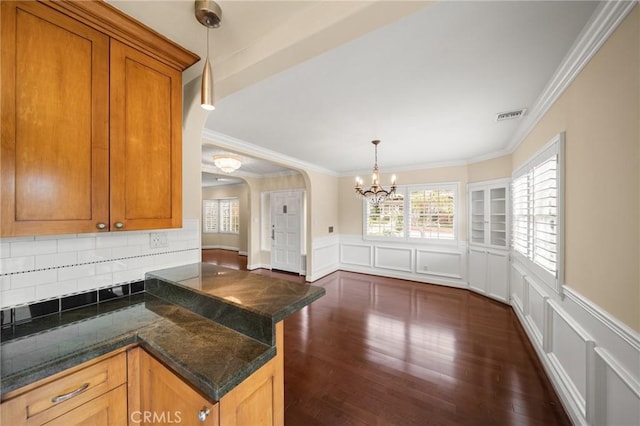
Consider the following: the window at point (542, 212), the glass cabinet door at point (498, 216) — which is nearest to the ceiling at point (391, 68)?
the window at point (542, 212)

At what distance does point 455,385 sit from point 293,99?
294 cm

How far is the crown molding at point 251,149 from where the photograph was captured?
311cm

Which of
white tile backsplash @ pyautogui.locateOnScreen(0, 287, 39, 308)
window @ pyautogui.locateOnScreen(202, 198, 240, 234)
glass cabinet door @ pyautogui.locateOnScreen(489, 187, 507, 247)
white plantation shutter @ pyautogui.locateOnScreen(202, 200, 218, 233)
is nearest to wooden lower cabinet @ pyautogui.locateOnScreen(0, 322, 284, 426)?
white tile backsplash @ pyautogui.locateOnScreen(0, 287, 39, 308)

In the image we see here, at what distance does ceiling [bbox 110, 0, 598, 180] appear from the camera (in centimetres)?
120

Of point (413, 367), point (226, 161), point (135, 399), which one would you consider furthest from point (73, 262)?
point (413, 367)

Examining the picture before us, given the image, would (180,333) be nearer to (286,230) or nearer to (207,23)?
(207,23)

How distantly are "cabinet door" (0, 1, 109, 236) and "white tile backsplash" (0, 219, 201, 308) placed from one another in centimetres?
39

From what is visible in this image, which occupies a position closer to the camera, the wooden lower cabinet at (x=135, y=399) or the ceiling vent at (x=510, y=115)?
the wooden lower cabinet at (x=135, y=399)

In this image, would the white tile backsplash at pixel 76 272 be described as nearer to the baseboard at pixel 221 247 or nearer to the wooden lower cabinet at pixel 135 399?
the wooden lower cabinet at pixel 135 399

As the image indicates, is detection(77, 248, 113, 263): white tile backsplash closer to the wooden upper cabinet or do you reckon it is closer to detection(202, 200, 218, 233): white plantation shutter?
the wooden upper cabinet

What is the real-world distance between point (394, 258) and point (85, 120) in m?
5.17

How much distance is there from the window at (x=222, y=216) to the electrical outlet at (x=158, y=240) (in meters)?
6.73

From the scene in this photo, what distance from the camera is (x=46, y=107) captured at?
105cm

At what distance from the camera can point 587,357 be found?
1.47m
